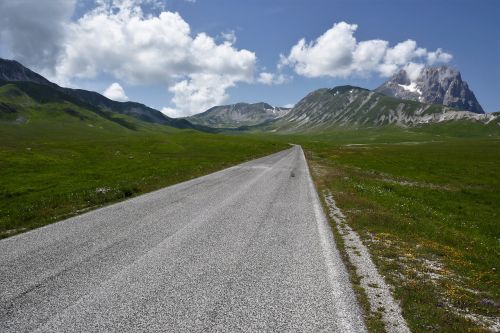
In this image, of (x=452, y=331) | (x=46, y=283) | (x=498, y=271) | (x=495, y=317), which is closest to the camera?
(x=452, y=331)

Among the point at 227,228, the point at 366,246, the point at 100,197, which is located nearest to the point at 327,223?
the point at 366,246

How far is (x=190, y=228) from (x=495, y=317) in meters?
11.0

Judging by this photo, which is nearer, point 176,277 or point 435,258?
point 176,277

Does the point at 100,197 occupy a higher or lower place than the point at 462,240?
higher

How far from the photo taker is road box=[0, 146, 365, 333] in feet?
23.2

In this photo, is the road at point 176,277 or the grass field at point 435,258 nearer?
the road at point 176,277

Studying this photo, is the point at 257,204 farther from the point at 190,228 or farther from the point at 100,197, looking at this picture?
the point at 100,197

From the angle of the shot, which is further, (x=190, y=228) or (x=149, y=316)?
(x=190, y=228)

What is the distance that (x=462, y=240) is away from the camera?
1494 cm

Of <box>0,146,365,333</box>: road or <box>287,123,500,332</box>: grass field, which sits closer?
<box>0,146,365,333</box>: road

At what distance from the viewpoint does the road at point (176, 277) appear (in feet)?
23.2

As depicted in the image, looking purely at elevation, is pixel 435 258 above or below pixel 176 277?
below

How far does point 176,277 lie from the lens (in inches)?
363

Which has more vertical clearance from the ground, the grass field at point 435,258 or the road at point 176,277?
the road at point 176,277
